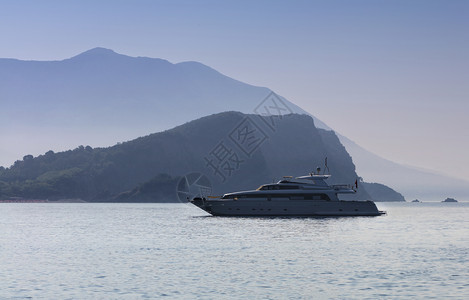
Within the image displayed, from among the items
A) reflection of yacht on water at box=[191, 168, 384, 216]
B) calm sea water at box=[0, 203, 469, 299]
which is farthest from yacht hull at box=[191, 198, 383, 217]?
calm sea water at box=[0, 203, 469, 299]

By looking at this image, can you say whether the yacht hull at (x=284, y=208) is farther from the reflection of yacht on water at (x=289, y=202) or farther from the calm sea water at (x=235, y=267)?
the calm sea water at (x=235, y=267)

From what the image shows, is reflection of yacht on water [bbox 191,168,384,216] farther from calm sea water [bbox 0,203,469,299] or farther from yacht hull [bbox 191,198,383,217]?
calm sea water [bbox 0,203,469,299]

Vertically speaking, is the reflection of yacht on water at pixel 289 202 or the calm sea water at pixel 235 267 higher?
the reflection of yacht on water at pixel 289 202

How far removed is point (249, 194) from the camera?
337 feet

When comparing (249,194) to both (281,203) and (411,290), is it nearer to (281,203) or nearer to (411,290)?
(281,203)

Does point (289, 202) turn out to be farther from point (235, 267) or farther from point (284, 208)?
point (235, 267)

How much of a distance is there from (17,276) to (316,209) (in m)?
67.2

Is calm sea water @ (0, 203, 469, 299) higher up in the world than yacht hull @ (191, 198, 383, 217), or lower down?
lower down

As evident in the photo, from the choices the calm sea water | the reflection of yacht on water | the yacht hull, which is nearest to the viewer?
the calm sea water

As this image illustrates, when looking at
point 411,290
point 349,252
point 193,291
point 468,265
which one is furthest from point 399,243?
point 193,291

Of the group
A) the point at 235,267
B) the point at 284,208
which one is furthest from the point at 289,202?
the point at 235,267

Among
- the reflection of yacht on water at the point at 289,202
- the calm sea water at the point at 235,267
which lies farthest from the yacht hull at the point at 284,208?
the calm sea water at the point at 235,267

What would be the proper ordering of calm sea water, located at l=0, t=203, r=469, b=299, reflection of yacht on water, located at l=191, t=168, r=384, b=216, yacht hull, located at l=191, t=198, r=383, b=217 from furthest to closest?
reflection of yacht on water, located at l=191, t=168, r=384, b=216 < yacht hull, located at l=191, t=198, r=383, b=217 < calm sea water, located at l=0, t=203, r=469, b=299

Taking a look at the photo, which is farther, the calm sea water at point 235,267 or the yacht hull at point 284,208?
the yacht hull at point 284,208
